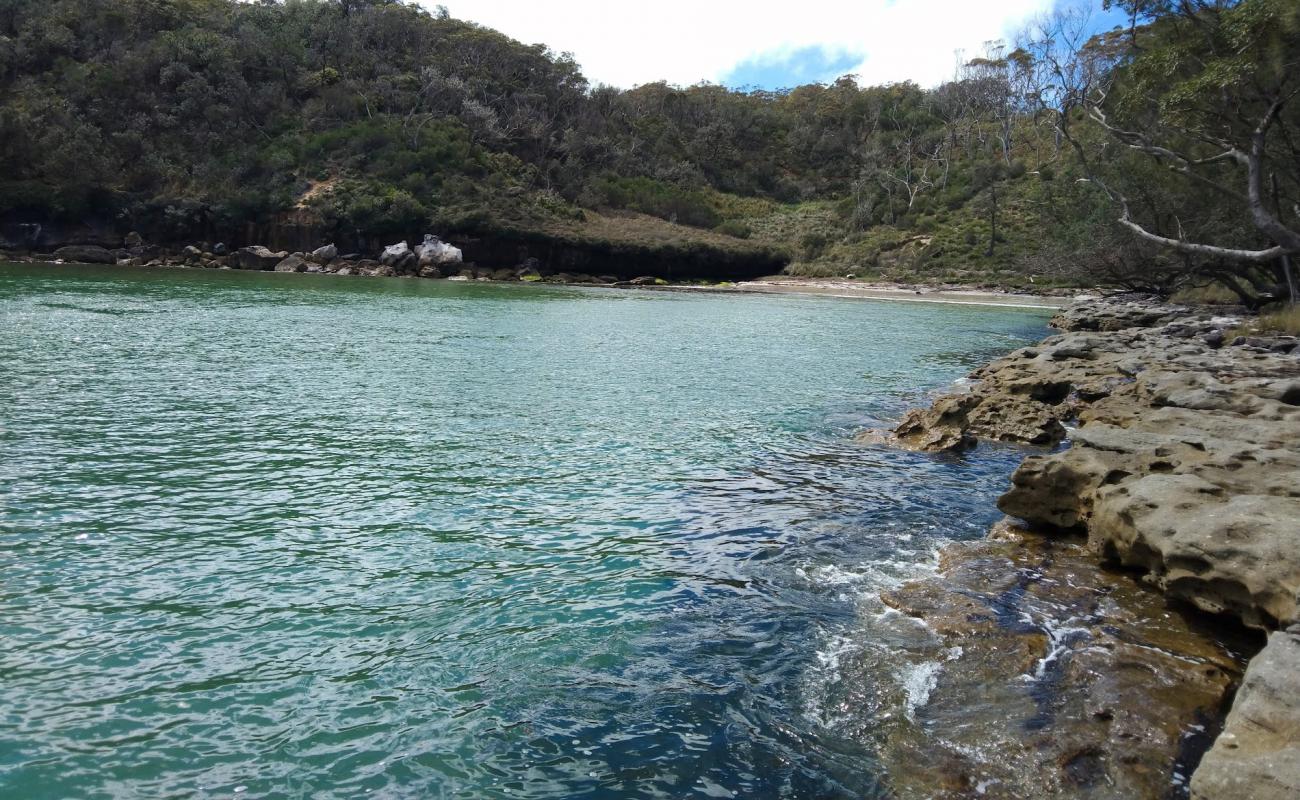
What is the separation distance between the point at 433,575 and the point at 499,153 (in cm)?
8053

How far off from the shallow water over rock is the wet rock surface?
0.24 meters

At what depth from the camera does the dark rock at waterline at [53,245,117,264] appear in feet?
183

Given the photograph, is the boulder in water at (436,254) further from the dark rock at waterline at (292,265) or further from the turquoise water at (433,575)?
the turquoise water at (433,575)

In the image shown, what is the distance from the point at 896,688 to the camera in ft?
17.0

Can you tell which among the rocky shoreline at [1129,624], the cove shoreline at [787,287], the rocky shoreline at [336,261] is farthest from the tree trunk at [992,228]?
the rocky shoreline at [1129,624]

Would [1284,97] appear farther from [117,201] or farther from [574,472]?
[117,201]

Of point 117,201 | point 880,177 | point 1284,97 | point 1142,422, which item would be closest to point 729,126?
point 880,177

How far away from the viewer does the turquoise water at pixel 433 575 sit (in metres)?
4.49

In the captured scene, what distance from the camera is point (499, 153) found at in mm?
81688

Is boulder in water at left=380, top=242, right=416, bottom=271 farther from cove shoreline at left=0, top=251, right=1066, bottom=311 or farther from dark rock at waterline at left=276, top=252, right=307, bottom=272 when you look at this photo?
dark rock at waterline at left=276, top=252, right=307, bottom=272

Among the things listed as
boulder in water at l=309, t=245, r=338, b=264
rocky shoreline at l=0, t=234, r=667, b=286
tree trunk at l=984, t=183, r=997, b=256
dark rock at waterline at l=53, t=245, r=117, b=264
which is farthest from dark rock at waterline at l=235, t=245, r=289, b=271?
tree trunk at l=984, t=183, r=997, b=256

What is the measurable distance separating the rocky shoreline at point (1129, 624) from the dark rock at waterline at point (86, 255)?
215ft

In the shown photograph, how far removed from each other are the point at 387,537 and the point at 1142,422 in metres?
9.31

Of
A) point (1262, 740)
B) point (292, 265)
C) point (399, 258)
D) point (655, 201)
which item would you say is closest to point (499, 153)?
point (655, 201)
